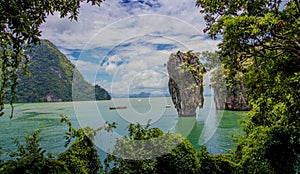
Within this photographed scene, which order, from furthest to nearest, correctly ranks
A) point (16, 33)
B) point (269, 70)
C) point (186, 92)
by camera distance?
point (186, 92) < point (269, 70) < point (16, 33)

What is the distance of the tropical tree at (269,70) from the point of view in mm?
2980

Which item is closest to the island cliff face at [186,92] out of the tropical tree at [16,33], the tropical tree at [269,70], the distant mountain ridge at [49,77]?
the tropical tree at [269,70]

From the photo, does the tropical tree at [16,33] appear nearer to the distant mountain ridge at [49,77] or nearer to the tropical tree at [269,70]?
the tropical tree at [269,70]

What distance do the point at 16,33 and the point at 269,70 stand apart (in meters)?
3.55

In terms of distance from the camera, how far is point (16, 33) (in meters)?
1.45

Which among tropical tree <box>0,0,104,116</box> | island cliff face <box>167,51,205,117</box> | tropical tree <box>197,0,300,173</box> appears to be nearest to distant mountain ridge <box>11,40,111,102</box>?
island cliff face <box>167,51,205,117</box>

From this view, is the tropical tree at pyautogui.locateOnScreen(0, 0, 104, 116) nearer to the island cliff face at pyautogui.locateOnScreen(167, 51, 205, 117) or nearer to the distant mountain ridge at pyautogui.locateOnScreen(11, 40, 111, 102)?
the island cliff face at pyautogui.locateOnScreen(167, 51, 205, 117)

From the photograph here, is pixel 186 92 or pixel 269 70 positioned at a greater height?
pixel 269 70

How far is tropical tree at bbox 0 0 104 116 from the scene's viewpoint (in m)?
1.41

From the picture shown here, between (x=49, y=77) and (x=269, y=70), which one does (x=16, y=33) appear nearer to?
(x=269, y=70)

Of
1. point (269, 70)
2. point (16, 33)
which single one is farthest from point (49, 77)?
point (16, 33)

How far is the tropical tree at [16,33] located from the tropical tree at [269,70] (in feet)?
7.37

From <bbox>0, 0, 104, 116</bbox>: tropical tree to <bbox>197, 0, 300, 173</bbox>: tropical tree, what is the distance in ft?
7.37

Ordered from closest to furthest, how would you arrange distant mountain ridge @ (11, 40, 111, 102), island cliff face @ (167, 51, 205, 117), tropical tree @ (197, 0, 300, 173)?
tropical tree @ (197, 0, 300, 173)
island cliff face @ (167, 51, 205, 117)
distant mountain ridge @ (11, 40, 111, 102)
